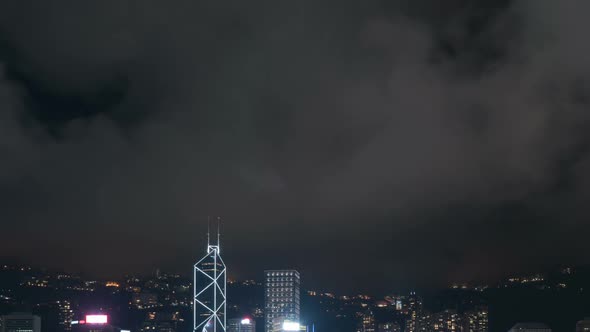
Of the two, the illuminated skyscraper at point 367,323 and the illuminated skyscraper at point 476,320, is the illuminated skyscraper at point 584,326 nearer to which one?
the illuminated skyscraper at point 476,320

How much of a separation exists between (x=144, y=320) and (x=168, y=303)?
504 centimetres

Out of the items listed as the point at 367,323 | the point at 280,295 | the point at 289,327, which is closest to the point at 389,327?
the point at 367,323

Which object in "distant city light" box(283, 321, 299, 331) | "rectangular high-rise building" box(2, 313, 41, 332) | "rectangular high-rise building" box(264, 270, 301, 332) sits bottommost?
"distant city light" box(283, 321, 299, 331)

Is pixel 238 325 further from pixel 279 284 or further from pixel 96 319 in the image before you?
pixel 96 319

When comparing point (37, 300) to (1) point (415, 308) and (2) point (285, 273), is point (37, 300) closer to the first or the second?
(2) point (285, 273)

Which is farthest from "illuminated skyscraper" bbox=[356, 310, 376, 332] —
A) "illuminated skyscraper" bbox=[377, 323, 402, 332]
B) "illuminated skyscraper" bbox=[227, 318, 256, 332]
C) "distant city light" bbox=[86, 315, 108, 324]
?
"distant city light" bbox=[86, 315, 108, 324]

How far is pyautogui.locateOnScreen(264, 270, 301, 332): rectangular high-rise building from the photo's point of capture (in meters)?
52.1

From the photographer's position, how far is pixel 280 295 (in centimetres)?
5288

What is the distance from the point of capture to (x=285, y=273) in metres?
53.8

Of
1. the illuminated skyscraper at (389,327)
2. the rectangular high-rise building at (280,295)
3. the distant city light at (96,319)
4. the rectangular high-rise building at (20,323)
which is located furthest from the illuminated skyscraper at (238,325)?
the illuminated skyscraper at (389,327)

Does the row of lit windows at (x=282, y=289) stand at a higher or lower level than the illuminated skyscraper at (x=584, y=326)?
higher

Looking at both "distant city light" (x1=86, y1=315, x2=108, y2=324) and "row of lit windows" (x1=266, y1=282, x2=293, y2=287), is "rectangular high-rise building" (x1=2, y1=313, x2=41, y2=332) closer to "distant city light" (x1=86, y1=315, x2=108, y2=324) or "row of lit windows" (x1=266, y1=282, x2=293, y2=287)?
"distant city light" (x1=86, y1=315, x2=108, y2=324)

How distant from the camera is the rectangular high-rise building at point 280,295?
171 ft

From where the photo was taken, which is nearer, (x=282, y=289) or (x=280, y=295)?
(x=280, y=295)
